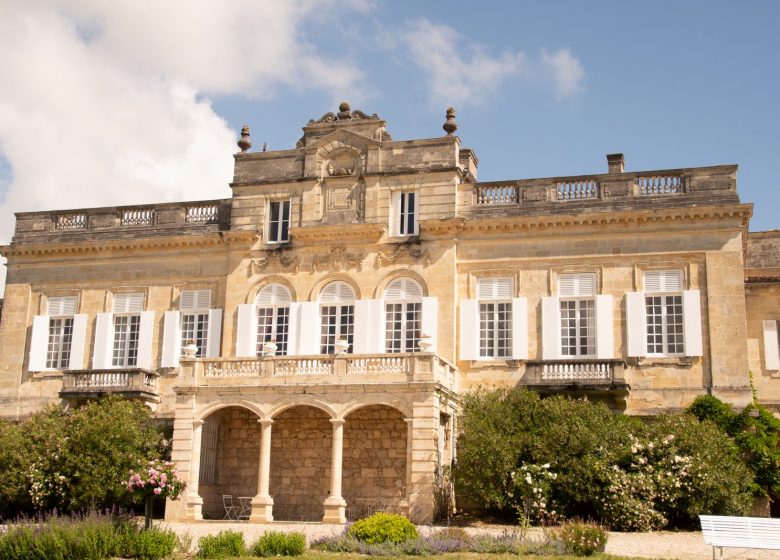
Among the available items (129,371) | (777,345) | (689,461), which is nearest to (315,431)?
(129,371)

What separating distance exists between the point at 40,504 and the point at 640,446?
46.1 feet

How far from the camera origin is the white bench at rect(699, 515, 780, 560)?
49.0 ft

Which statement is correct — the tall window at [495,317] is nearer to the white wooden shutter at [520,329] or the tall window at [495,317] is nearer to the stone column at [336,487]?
the white wooden shutter at [520,329]

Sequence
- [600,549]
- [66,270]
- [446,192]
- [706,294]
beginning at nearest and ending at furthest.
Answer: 1. [600,549]
2. [706,294]
3. [446,192]
4. [66,270]

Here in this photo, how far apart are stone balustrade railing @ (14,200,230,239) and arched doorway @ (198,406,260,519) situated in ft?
20.0

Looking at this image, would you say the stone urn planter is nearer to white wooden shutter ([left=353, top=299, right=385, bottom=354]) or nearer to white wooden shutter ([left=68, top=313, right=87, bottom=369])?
white wooden shutter ([left=353, top=299, right=385, bottom=354])

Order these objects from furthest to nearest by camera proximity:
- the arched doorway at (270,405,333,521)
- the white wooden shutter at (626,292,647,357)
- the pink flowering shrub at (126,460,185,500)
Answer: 1. the arched doorway at (270,405,333,521)
2. the white wooden shutter at (626,292,647,357)
3. the pink flowering shrub at (126,460,185,500)

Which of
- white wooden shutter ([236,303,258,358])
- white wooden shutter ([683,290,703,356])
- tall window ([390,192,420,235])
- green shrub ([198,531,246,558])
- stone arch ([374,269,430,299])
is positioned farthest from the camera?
tall window ([390,192,420,235])

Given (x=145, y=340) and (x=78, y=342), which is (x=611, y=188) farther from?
(x=78, y=342)

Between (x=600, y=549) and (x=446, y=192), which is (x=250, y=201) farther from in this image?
(x=600, y=549)

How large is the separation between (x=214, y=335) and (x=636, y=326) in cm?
1167

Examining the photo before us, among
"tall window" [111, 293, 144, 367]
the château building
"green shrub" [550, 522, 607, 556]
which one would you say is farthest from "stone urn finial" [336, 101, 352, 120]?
"green shrub" [550, 522, 607, 556]

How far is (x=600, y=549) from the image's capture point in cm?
1648

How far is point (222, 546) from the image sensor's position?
53.1 feet
